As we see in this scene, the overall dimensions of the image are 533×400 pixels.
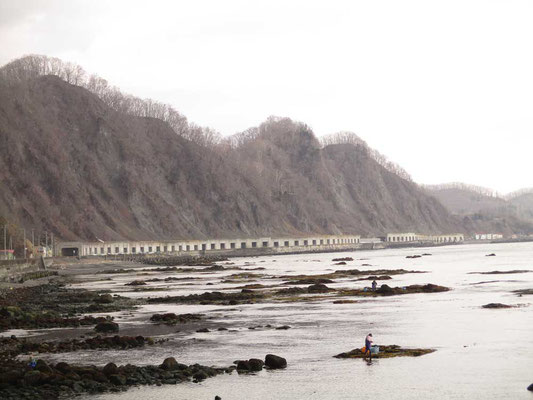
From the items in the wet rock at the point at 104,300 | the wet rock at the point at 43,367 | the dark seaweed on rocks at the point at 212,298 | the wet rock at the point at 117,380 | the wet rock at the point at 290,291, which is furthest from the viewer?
the wet rock at the point at 290,291

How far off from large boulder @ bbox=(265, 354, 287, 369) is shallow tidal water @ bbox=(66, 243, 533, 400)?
0.38 m

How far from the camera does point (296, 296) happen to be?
2559 inches

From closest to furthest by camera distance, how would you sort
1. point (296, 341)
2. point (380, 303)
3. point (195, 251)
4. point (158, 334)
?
point (296, 341)
point (158, 334)
point (380, 303)
point (195, 251)

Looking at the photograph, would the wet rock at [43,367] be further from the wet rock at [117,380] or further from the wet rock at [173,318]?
the wet rock at [173,318]

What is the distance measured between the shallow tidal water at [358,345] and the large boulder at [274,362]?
378 millimetres

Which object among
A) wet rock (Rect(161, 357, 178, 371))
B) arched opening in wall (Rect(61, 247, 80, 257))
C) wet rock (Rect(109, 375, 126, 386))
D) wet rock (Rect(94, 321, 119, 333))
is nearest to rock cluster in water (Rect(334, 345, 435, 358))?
wet rock (Rect(161, 357, 178, 371))

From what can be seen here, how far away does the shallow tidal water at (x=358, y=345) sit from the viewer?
1089 inches

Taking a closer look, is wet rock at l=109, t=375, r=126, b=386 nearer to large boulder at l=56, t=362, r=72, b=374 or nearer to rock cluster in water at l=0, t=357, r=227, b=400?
rock cluster in water at l=0, t=357, r=227, b=400

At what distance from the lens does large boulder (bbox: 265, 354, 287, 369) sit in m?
31.7

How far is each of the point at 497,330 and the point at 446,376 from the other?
11941 millimetres

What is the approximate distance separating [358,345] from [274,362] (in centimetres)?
684

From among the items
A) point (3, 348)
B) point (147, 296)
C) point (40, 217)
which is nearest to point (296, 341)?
point (3, 348)

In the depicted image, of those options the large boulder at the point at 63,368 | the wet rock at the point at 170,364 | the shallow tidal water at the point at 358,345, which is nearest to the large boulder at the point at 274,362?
the shallow tidal water at the point at 358,345

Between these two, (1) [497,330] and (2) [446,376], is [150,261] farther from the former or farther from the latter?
(2) [446,376]
